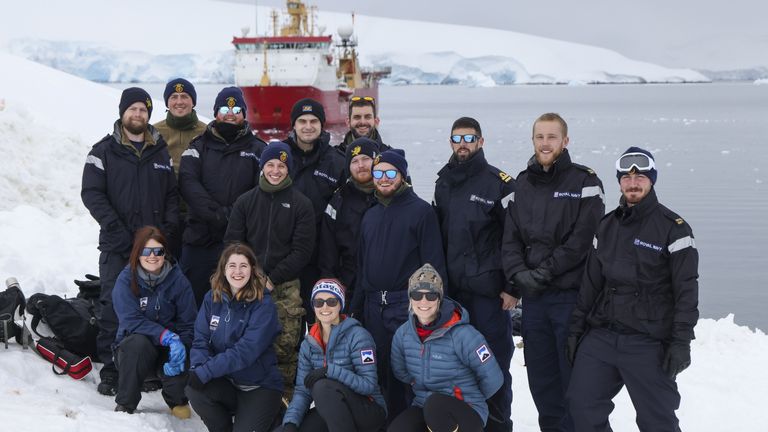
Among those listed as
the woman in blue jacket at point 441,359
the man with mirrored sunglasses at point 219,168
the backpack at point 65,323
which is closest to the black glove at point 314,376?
the woman in blue jacket at point 441,359

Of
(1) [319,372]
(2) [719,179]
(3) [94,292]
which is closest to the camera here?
(1) [319,372]

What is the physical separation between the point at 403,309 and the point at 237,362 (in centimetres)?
94

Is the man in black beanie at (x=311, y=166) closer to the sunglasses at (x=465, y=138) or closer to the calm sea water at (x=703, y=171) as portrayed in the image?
the sunglasses at (x=465, y=138)

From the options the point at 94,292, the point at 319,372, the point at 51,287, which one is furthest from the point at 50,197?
the point at 319,372

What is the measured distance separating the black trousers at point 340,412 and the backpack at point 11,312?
191 centimetres

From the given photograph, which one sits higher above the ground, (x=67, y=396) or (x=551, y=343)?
(x=551, y=343)

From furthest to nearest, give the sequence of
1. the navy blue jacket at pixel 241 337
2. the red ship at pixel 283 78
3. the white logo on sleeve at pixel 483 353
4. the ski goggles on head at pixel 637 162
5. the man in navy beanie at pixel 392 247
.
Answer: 1. the red ship at pixel 283 78
2. the man in navy beanie at pixel 392 247
3. the navy blue jacket at pixel 241 337
4. the white logo on sleeve at pixel 483 353
5. the ski goggles on head at pixel 637 162

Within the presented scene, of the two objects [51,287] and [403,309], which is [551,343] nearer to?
[403,309]

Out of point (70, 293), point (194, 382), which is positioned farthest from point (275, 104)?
point (194, 382)

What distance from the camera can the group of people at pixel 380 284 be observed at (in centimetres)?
359

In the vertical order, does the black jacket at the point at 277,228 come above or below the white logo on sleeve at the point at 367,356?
above

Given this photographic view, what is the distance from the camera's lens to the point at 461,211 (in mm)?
4203

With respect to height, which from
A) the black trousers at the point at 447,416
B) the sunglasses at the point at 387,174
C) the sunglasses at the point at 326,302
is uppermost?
the sunglasses at the point at 387,174

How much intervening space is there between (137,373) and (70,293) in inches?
82.6
